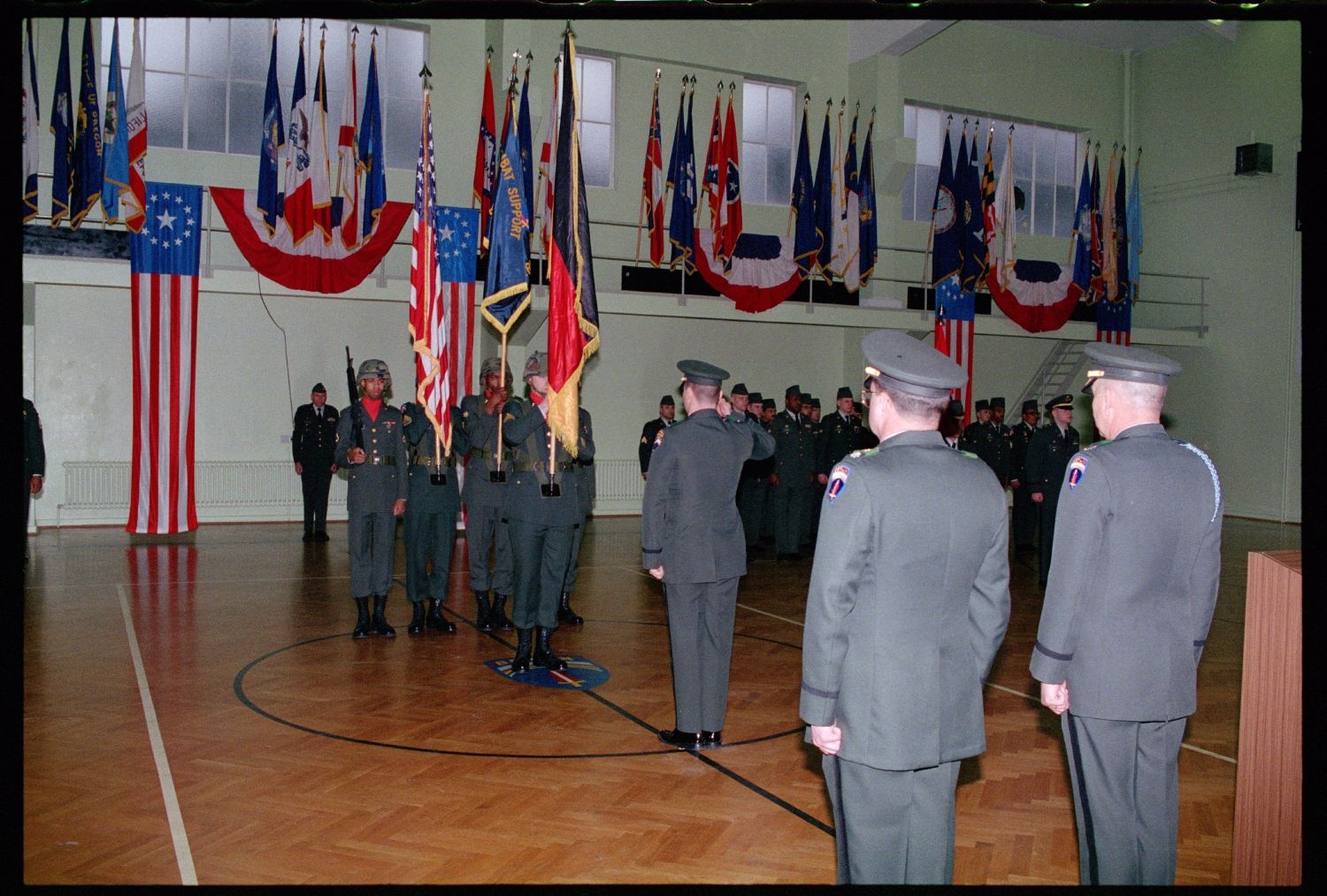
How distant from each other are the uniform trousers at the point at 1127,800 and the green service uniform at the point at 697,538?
191 cm

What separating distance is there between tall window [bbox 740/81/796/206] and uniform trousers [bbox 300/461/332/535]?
312 inches

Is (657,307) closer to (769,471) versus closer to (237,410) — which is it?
(769,471)

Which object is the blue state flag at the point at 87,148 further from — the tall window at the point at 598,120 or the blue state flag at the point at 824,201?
the blue state flag at the point at 824,201

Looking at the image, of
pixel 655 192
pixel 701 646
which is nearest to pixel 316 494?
pixel 655 192

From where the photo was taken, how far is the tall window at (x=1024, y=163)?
699 inches

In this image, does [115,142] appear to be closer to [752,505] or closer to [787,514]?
[752,505]

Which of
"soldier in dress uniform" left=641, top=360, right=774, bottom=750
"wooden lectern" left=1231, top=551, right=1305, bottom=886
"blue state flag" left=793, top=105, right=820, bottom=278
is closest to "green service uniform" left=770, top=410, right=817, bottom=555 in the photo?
"blue state flag" left=793, top=105, right=820, bottom=278

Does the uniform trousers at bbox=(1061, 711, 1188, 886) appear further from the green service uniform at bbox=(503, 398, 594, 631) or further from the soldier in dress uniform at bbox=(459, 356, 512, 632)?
the soldier in dress uniform at bbox=(459, 356, 512, 632)

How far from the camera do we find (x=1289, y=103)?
16500 mm

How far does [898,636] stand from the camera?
8.74 feet

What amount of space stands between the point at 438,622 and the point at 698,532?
126 inches

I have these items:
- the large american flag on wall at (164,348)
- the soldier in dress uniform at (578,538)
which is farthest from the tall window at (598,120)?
the soldier in dress uniform at (578,538)

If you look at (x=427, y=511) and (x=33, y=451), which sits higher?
(x=33, y=451)

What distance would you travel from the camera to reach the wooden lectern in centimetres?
294
